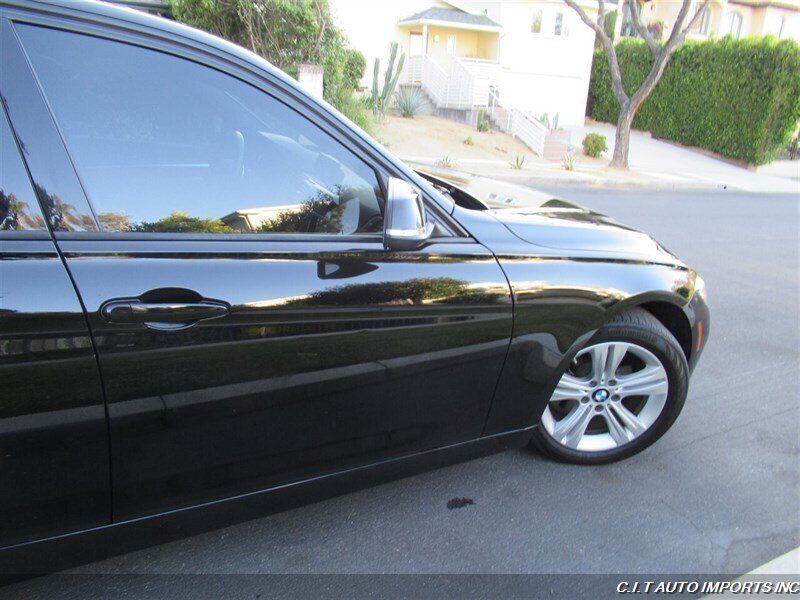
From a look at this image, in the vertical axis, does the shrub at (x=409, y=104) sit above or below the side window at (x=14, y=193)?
above

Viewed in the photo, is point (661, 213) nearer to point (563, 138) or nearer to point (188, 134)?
point (188, 134)

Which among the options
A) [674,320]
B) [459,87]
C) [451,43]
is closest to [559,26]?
[451,43]

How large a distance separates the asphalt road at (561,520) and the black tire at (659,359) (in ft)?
0.31

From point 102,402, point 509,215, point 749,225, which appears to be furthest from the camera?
point 749,225

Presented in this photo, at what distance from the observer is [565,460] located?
9.25 feet

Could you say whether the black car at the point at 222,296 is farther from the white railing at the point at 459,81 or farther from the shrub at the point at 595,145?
the white railing at the point at 459,81

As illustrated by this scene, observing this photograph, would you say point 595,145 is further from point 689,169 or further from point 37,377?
point 37,377

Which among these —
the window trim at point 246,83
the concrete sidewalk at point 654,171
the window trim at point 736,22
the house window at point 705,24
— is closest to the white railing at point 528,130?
the concrete sidewalk at point 654,171

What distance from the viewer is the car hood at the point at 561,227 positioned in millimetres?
2398

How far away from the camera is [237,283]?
1.74m

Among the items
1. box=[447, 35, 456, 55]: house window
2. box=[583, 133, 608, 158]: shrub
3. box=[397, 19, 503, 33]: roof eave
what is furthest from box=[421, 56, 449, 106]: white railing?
box=[583, 133, 608, 158]: shrub

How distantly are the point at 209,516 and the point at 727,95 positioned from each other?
25088 mm

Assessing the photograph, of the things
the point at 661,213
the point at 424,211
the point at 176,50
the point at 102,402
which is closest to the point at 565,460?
the point at 424,211

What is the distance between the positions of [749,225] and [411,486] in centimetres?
1006
